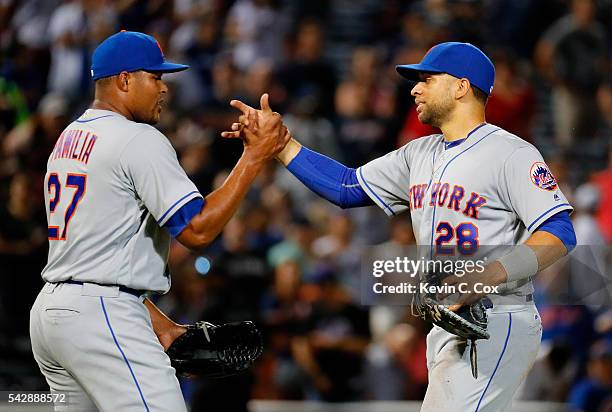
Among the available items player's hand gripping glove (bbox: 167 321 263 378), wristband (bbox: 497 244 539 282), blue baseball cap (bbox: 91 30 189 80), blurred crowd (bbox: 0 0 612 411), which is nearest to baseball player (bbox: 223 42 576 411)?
wristband (bbox: 497 244 539 282)

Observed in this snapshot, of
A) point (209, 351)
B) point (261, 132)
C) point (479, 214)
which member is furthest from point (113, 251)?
point (479, 214)

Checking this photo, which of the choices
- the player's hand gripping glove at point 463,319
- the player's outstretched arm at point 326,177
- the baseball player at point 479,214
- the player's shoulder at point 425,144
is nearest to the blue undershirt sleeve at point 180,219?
the baseball player at point 479,214

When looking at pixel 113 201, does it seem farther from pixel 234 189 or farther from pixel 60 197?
pixel 234 189

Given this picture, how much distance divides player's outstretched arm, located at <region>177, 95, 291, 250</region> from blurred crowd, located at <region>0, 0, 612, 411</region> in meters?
2.87

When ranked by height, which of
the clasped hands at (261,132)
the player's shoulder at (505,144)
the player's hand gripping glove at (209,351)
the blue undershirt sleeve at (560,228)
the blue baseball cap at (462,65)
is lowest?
the player's hand gripping glove at (209,351)

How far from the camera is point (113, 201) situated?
13.0 feet

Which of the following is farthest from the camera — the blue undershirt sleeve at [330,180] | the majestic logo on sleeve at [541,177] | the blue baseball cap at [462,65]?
the blue undershirt sleeve at [330,180]

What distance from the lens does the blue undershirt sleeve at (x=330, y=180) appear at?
5020 mm

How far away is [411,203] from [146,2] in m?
6.43

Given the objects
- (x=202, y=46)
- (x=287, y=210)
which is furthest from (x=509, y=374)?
(x=202, y=46)

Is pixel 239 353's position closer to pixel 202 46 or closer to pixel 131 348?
pixel 131 348

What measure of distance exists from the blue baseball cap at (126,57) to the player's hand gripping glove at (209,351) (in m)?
1.10

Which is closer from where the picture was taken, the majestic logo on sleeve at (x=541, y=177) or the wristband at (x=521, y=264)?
the wristband at (x=521, y=264)

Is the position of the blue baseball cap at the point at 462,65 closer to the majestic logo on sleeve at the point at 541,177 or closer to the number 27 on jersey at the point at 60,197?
the majestic logo on sleeve at the point at 541,177
